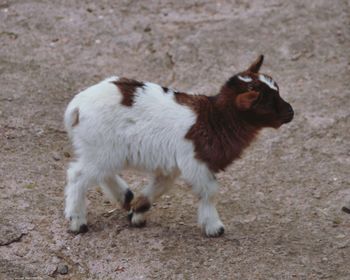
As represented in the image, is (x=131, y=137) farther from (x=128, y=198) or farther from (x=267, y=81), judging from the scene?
(x=267, y=81)

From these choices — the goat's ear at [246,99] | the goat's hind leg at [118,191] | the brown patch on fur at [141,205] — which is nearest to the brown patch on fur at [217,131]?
the goat's ear at [246,99]

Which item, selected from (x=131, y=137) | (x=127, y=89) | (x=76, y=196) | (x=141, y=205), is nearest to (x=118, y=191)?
(x=141, y=205)

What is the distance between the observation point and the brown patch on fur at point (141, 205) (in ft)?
18.6

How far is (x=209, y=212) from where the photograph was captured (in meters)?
5.55

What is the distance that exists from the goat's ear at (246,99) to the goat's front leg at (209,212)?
0.55 meters

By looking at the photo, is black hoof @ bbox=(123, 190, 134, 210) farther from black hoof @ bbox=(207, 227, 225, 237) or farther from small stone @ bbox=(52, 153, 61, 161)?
small stone @ bbox=(52, 153, 61, 161)

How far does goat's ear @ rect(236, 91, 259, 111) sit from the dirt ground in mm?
986

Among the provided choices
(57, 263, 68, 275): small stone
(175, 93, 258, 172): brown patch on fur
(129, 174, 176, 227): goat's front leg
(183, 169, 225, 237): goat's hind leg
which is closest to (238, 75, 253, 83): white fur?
(175, 93, 258, 172): brown patch on fur

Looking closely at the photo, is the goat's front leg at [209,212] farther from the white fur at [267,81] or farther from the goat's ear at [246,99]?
the white fur at [267,81]

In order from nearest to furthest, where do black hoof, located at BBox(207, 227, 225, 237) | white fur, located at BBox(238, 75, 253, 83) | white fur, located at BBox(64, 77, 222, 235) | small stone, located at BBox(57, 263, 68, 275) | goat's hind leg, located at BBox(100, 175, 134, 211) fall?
small stone, located at BBox(57, 263, 68, 275) → white fur, located at BBox(64, 77, 222, 235) → white fur, located at BBox(238, 75, 253, 83) → black hoof, located at BBox(207, 227, 225, 237) → goat's hind leg, located at BBox(100, 175, 134, 211)

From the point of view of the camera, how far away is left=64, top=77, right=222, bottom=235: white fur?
5.30 metres

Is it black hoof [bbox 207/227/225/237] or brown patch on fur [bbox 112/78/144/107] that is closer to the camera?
brown patch on fur [bbox 112/78/144/107]

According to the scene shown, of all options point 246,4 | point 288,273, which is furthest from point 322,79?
point 288,273

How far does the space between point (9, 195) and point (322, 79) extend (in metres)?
3.53
